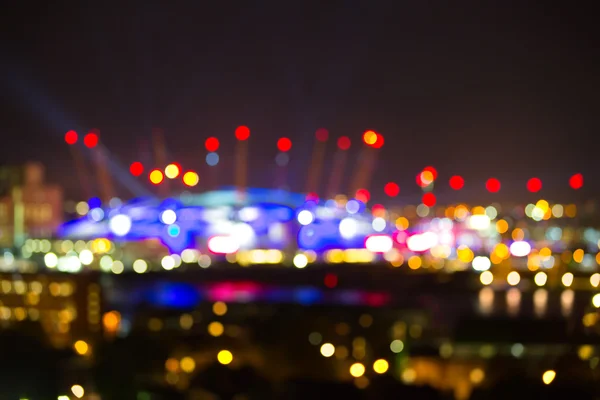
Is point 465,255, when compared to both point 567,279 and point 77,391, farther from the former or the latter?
point 77,391

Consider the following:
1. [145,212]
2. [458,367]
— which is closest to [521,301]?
[458,367]

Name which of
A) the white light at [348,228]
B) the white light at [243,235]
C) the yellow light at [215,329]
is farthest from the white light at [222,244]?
the yellow light at [215,329]

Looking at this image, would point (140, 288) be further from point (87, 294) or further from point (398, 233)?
point (398, 233)

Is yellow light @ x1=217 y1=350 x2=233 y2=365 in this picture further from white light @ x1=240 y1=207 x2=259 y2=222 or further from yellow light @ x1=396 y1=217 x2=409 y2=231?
yellow light @ x1=396 y1=217 x2=409 y2=231

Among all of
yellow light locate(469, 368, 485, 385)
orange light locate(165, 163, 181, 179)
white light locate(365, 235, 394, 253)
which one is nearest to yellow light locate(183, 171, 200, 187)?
orange light locate(165, 163, 181, 179)

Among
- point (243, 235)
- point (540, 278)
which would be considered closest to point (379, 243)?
point (243, 235)

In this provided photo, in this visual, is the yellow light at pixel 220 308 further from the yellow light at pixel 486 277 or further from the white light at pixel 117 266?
the yellow light at pixel 486 277
